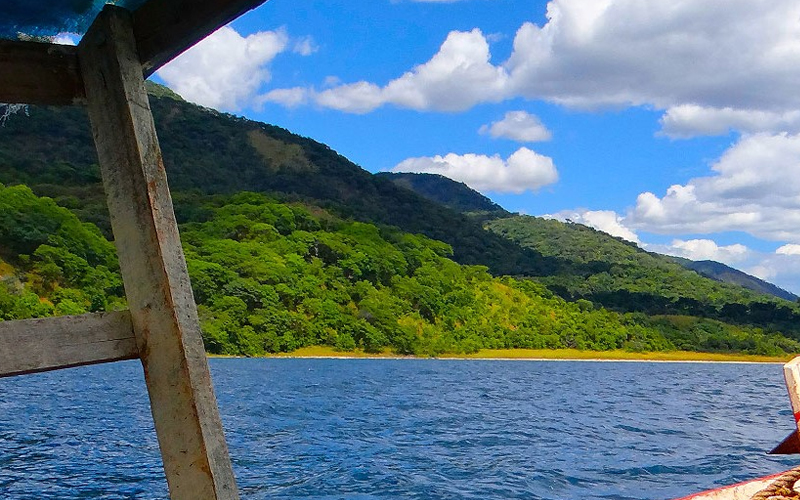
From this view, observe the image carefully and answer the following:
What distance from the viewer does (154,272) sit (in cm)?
251

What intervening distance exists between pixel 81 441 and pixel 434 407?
1643cm

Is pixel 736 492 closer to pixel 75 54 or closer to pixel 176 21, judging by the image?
pixel 176 21

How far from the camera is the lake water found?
48.4 ft

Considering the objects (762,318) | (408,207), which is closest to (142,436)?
(762,318)

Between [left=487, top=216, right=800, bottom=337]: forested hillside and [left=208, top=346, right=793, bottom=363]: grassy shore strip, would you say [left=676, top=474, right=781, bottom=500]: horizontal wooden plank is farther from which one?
[left=487, top=216, right=800, bottom=337]: forested hillside

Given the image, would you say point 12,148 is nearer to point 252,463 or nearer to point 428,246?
point 428,246

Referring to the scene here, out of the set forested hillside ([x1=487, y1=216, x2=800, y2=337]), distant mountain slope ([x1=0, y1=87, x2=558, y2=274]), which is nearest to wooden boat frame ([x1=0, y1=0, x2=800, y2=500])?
distant mountain slope ([x1=0, y1=87, x2=558, y2=274])

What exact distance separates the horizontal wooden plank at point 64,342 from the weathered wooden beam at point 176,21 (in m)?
1.01

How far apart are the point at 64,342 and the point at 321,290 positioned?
3692 inches

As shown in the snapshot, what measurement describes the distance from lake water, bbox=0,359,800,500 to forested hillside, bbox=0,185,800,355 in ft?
123

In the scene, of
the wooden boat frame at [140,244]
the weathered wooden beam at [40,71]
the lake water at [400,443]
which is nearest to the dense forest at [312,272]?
the lake water at [400,443]

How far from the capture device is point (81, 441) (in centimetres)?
1897

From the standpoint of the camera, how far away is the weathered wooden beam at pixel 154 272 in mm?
2410

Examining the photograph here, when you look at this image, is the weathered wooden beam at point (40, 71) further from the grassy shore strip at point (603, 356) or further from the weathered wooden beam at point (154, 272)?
the grassy shore strip at point (603, 356)
